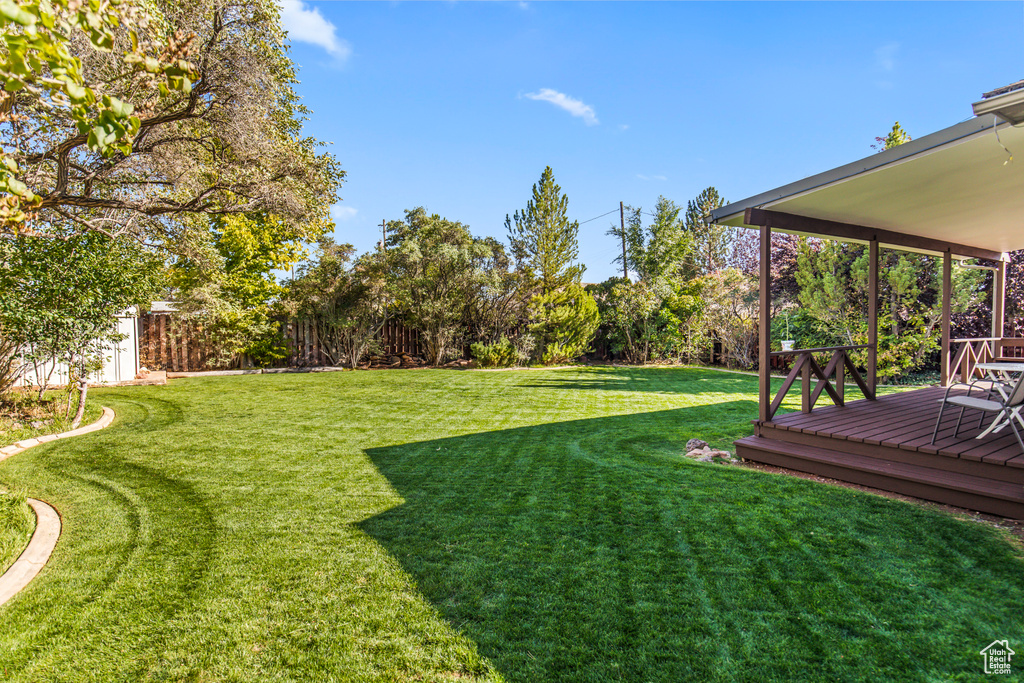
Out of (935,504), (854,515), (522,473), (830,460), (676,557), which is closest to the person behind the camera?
(676,557)

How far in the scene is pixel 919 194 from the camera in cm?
423

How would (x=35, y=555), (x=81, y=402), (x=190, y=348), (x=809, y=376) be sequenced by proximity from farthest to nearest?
(x=190, y=348), (x=81, y=402), (x=809, y=376), (x=35, y=555)

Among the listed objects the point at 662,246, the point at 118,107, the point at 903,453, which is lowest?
the point at 903,453

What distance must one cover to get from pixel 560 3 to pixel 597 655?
10280mm

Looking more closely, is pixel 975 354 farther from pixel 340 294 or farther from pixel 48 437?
pixel 48 437

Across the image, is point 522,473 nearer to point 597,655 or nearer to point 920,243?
point 597,655

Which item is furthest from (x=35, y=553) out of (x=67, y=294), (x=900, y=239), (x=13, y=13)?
(x=900, y=239)

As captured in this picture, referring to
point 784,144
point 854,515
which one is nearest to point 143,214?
point 854,515

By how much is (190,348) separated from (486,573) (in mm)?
12375

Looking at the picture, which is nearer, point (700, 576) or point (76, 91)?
point (76, 91)

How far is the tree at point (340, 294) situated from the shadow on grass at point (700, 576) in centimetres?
918

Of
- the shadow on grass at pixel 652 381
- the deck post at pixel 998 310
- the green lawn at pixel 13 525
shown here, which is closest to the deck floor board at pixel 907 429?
the deck post at pixel 998 310

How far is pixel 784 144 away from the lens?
17.3 m

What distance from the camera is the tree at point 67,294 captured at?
5.32 m
